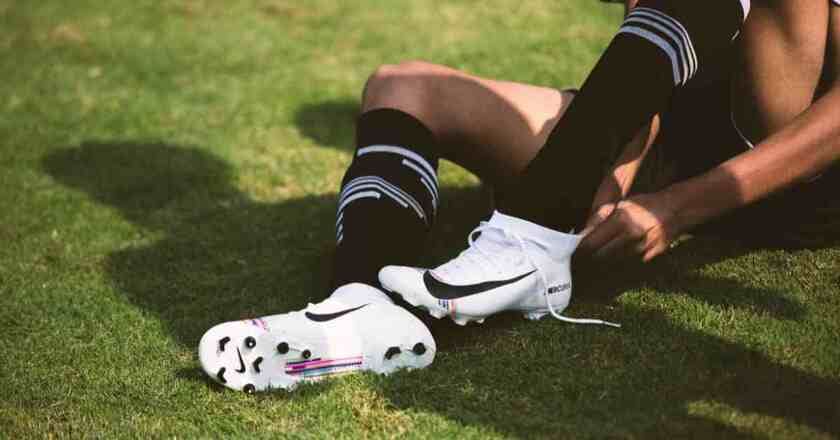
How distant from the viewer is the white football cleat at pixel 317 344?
166 cm

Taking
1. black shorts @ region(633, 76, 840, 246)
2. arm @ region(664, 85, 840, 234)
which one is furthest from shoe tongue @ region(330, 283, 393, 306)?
black shorts @ region(633, 76, 840, 246)

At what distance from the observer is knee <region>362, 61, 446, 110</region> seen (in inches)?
82.4

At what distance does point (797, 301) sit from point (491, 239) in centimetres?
65

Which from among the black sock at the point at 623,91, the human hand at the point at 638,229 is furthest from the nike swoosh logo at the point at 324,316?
the human hand at the point at 638,229

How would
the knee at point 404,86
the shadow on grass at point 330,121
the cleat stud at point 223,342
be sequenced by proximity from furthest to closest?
the shadow on grass at point 330,121 → the knee at point 404,86 → the cleat stud at point 223,342

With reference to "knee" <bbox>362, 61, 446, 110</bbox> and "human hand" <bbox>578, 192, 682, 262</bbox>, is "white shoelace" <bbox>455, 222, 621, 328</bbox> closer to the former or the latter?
"human hand" <bbox>578, 192, 682, 262</bbox>

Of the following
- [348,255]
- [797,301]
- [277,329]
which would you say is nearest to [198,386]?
[277,329]

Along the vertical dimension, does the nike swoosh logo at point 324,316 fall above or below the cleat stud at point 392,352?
above

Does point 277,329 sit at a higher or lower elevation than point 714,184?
lower

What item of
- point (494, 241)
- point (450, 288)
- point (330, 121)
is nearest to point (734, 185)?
point (494, 241)

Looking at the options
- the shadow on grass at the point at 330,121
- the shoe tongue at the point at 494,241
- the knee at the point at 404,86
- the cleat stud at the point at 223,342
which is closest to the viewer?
the cleat stud at the point at 223,342

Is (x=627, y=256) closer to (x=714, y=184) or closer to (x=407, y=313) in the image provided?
(x=714, y=184)

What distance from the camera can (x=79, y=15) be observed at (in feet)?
17.7

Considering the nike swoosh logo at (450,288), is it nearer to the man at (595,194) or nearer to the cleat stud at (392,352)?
the man at (595,194)
